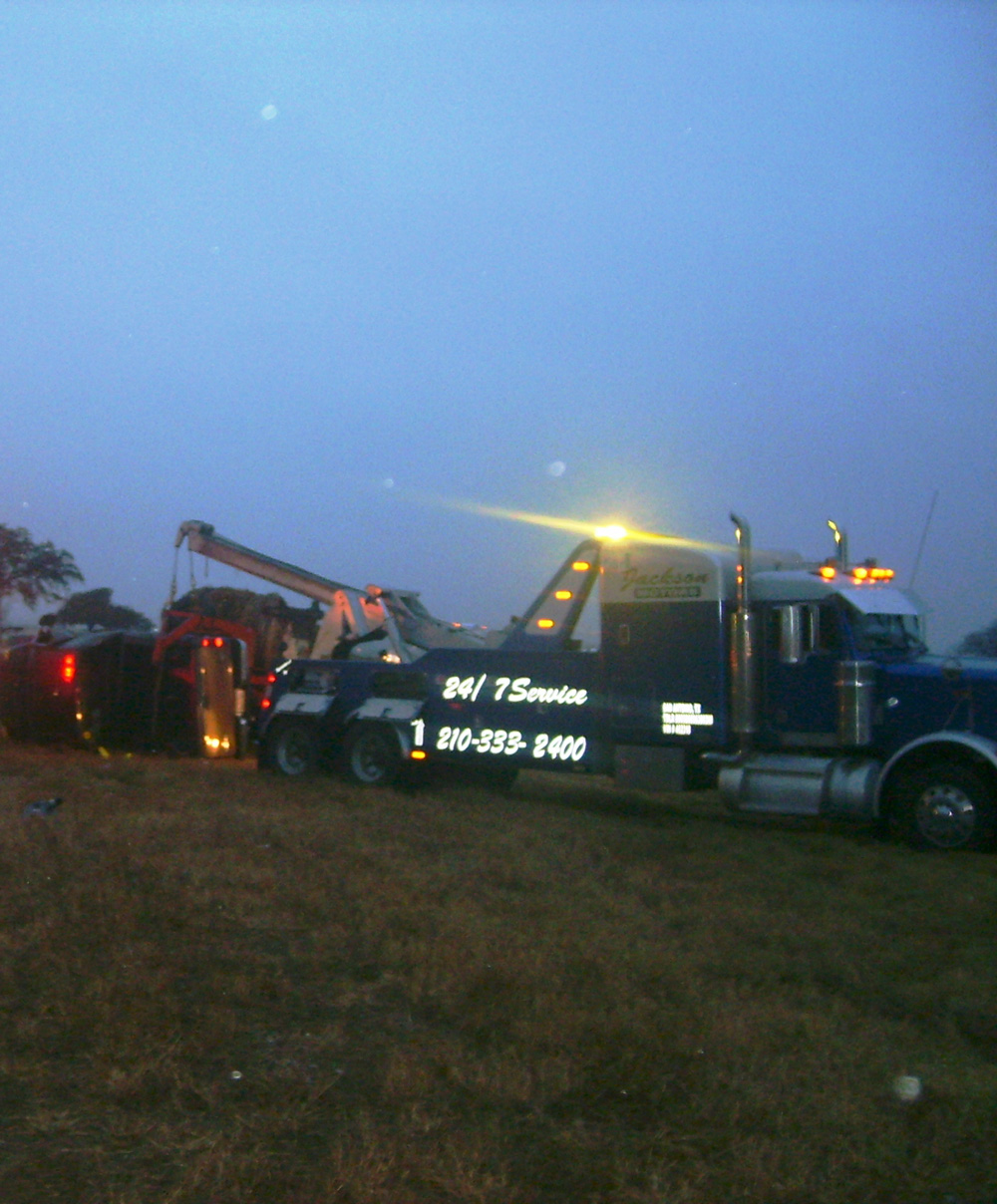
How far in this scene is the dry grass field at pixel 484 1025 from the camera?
3.86 meters

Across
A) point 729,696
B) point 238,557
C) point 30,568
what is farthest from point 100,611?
point 729,696

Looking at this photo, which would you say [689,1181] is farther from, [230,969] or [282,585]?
[282,585]

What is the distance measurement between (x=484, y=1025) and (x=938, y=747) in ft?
22.1

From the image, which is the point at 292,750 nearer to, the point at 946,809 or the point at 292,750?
the point at 292,750

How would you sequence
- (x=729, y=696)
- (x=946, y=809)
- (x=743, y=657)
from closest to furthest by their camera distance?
(x=946, y=809) → (x=743, y=657) → (x=729, y=696)

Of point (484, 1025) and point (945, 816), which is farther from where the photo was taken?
point (945, 816)

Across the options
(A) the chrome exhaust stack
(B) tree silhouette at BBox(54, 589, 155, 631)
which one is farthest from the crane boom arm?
(B) tree silhouette at BBox(54, 589, 155, 631)

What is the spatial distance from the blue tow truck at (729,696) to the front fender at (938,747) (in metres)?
0.02

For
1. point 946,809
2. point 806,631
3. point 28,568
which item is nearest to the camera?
point 946,809

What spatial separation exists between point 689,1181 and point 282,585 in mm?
18402

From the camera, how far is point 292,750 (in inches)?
626

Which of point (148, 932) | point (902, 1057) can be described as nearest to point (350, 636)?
point (148, 932)

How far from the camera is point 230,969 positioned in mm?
5938

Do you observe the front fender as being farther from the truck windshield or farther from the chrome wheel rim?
the truck windshield
